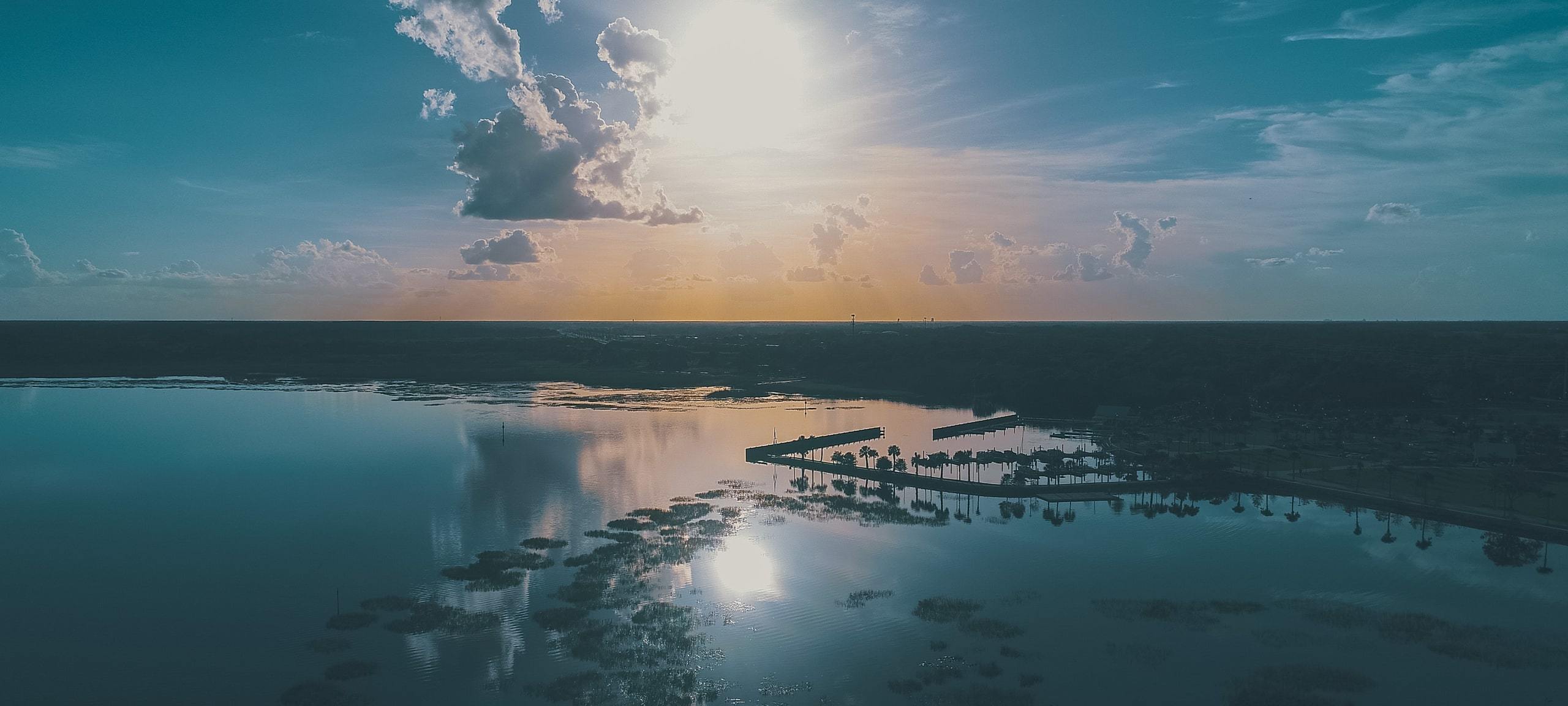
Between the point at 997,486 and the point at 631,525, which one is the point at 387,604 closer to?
the point at 631,525

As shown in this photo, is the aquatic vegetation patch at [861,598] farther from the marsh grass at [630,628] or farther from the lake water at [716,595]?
the marsh grass at [630,628]

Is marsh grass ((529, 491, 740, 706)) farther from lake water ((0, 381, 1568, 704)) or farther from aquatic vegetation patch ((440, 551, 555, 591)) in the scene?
aquatic vegetation patch ((440, 551, 555, 591))

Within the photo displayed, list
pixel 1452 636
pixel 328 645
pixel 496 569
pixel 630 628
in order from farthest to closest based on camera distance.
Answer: pixel 496 569
pixel 1452 636
pixel 630 628
pixel 328 645

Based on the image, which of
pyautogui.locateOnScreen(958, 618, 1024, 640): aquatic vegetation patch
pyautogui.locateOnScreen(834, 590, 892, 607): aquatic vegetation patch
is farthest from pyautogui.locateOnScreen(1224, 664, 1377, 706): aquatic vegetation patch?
pyautogui.locateOnScreen(834, 590, 892, 607): aquatic vegetation patch

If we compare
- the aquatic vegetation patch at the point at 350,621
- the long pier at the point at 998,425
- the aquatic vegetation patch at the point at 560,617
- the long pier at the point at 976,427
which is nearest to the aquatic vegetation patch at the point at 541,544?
the aquatic vegetation patch at the point at 560,617

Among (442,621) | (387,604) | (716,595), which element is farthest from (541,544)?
(716,595)

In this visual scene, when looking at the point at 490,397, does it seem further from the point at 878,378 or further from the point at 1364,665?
the point at 1364,665
